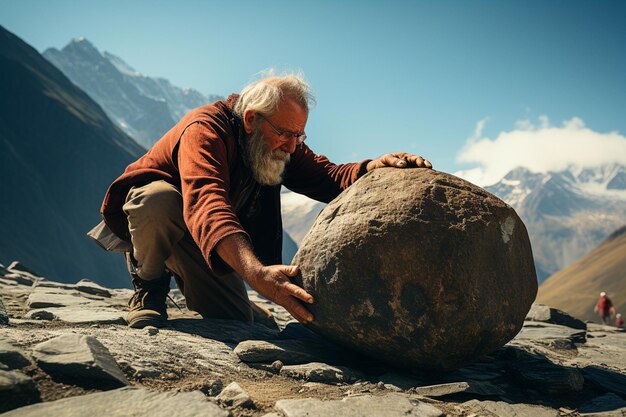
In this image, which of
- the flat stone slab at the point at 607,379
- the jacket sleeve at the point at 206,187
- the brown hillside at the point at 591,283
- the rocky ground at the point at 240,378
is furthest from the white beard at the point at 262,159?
the brown hillside at the point at 591,283

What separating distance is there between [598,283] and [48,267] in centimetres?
11172

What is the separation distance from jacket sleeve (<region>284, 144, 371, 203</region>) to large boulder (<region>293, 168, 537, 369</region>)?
113 centimetres

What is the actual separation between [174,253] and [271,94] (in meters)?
1.64

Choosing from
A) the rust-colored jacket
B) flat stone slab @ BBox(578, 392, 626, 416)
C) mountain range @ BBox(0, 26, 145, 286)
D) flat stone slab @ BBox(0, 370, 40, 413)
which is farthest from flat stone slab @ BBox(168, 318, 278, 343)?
mountain range @ BBox(0, 26, 145, 286)

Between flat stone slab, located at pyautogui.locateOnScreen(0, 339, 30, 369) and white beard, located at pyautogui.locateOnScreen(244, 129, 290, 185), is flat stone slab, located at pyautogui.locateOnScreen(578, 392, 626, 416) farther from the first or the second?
flat stone slab, located at pyautogui.locateOnScreen(0, 339, 30, 369)

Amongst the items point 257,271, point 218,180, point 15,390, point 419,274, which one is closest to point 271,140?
point 218,180

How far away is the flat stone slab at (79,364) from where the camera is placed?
238cm

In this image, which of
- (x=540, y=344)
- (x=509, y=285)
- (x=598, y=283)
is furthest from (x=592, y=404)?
(x=598, y=283)

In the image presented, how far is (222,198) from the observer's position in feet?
9.87

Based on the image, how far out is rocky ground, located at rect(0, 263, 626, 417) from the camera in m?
2.24

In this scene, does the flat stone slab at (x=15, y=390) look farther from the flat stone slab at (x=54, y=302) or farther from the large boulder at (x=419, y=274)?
the flat stone slab at (x=54, y=302)

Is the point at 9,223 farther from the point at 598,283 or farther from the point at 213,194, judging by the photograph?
the point at 598,283

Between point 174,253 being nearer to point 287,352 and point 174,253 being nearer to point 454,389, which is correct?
point 287,352

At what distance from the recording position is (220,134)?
358 cm
